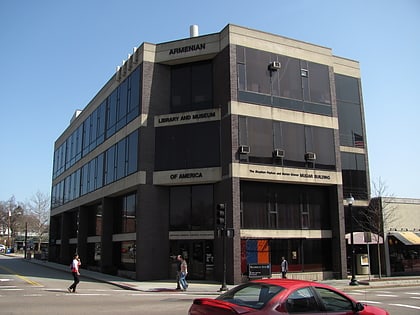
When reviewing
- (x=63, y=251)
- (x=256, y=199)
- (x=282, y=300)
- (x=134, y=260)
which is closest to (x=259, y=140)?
(x=256, y=199)

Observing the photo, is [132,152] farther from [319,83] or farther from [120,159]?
[319,83]

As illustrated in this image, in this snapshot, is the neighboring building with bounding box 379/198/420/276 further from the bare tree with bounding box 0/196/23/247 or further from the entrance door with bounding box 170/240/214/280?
the bare tree with bounding box 0/196/23/247

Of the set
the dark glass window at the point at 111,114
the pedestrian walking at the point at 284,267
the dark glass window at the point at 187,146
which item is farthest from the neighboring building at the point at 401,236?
the dark glass window at the point at 111,114

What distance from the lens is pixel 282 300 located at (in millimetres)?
6828

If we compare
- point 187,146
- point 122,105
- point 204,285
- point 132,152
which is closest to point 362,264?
point 204,285

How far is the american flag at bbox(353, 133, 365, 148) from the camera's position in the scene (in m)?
32.5

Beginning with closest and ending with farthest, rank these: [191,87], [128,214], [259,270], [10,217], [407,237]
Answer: [259,270], [191,87], [407,237], [128,214], [10,217]

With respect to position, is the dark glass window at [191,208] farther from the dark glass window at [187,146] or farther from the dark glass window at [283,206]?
the dark glass window at [283,206]

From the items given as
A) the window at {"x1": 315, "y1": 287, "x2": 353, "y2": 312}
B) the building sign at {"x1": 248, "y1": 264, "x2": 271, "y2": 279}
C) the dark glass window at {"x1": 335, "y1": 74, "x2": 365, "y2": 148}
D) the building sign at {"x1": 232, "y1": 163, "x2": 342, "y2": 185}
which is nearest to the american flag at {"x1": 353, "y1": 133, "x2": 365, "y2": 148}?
the dark glass window at {"x1": 335, "y1": 74, "x2": 365, "y2": 148}

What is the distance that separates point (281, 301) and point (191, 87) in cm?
2356

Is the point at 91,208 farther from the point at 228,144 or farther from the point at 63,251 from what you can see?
the point at 228,144

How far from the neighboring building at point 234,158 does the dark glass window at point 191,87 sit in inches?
2.8

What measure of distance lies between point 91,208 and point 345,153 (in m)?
24.0

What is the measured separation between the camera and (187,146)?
90.3 feet
